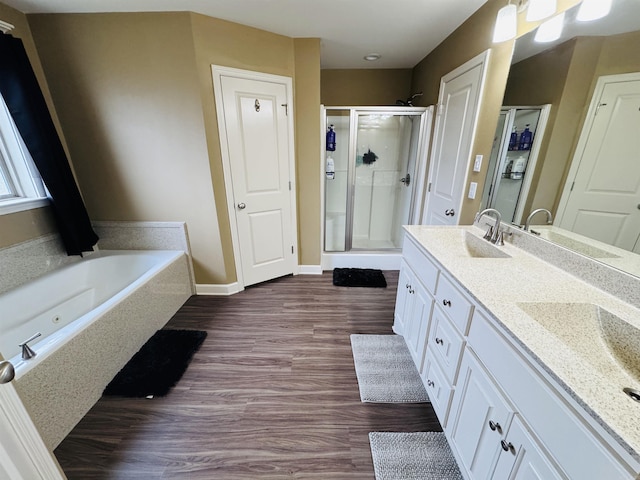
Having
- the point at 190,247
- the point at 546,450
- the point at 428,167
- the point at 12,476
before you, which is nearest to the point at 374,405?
the point at 546,450

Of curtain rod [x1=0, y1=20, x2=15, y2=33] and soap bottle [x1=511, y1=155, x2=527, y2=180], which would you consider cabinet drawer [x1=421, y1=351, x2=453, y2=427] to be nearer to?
soap bottle [x1=511, y1=155, x2=527, y2=180]

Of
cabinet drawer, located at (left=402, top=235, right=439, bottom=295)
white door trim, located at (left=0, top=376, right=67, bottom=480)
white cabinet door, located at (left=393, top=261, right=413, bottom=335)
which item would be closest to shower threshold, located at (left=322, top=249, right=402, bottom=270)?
white cabinet door, located at (left=393, top=261, right=413, bottom=335)

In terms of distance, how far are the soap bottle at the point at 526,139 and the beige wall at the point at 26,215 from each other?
340 centimetres

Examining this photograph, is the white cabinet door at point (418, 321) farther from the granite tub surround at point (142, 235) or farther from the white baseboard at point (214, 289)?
the granite tub surround at point (142, 235)

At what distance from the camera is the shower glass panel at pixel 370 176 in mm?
2875

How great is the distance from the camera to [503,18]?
1452 millimetres

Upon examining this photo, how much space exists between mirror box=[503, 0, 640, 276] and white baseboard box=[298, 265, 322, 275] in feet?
6.65

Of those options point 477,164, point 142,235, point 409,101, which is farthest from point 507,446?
point 409,101

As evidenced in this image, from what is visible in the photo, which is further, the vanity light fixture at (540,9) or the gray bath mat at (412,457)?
the vanity light fixture at (540,9)

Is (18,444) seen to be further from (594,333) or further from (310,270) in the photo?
(310,270)

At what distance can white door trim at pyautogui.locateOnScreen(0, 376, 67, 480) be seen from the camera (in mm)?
592

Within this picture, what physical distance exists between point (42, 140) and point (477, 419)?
3.11m

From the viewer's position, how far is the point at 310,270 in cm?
302

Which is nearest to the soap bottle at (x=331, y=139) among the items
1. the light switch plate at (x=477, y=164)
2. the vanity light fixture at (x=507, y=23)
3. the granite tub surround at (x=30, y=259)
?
the light switch plate at (x=477, y=164)
